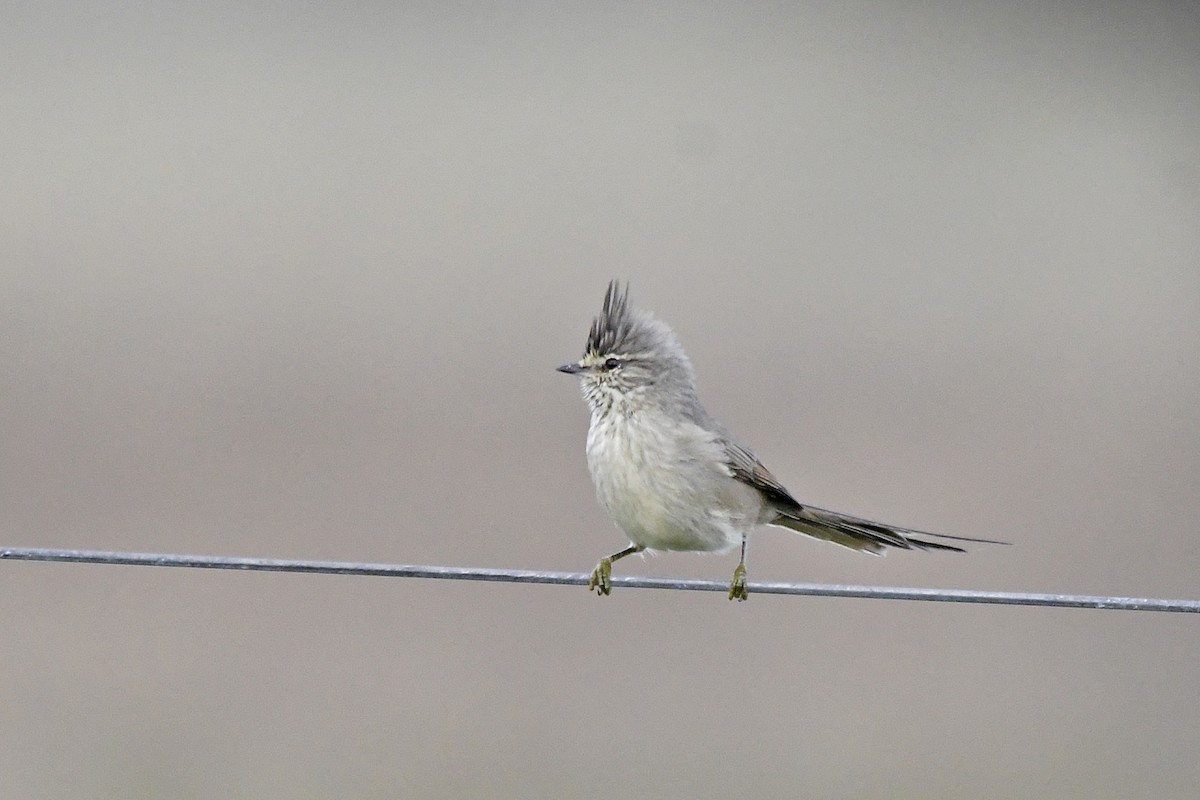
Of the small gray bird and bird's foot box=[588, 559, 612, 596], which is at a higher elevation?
the small gray bird

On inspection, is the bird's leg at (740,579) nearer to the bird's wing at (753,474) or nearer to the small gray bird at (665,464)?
the small gray bird at (665,464)

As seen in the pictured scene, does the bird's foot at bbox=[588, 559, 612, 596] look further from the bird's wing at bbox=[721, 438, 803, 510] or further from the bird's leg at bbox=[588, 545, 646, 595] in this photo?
the bird's wing at bbox=[721, 438, 803, 510]

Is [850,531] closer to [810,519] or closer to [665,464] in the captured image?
[810,519]

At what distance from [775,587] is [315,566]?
125 cm

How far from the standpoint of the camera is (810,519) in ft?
15.1

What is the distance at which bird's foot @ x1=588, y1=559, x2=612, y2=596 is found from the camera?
441 cm

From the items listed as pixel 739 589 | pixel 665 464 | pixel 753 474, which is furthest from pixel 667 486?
pixel 739 589

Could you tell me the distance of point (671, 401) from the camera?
4711 millimetres

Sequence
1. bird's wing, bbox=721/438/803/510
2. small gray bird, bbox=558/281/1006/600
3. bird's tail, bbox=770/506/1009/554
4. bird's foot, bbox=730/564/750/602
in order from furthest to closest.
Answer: bird's wing, bbox=721/438/803/510, small gray bird, bbox=558/281/1006/600, bird's tail, bbox=770/506/1009/554, bird's foot, bbox=730/564/750/602

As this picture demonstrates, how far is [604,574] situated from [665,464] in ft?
1.48

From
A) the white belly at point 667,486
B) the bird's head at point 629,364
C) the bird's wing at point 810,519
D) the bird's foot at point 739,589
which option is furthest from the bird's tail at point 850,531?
A: the bird's head at point 629,364

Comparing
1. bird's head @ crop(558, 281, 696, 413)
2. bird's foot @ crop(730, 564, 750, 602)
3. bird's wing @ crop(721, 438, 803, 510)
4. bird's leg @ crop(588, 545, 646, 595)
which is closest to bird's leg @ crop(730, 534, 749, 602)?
bird's foot @ crop(730, 564, 750, 602)

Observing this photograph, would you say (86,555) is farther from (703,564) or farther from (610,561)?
(703,564)

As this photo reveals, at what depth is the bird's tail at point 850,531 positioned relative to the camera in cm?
425
